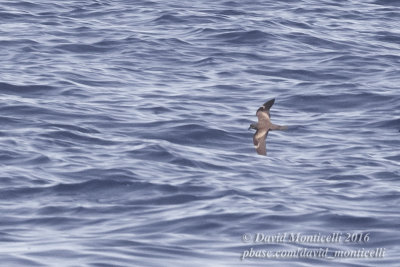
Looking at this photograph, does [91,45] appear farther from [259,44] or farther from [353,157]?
[353,157]

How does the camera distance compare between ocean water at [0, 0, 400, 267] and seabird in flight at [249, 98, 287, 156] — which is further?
seabird in flight at [249, 98, 287, 156]

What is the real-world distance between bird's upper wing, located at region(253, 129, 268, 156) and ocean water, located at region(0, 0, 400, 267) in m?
0.90

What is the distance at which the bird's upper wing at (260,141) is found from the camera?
16.9m

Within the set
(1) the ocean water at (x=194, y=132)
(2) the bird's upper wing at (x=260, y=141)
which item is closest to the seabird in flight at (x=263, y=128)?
(2) the bird's upper wing at (x=260, y=141)

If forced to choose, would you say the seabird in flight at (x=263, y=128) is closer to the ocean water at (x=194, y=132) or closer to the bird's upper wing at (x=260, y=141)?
the bird's upper wing at (x=260, y=141)

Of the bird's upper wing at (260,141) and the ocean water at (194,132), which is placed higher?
the bird's upper wing at (260,141)

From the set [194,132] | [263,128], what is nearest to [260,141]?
[263,128]

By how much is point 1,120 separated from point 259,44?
8.70 m

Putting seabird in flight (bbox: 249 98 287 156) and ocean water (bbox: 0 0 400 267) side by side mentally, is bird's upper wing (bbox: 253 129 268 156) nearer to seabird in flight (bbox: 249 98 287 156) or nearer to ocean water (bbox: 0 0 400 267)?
seabird in flight (bbox: 249 98 287 156)

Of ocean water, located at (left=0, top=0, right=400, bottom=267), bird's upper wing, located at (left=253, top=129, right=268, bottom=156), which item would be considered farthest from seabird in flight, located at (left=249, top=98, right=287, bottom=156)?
ocean water, located at (left=0, top=0, right=400, bottom=267)

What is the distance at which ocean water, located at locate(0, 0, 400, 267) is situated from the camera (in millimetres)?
16234

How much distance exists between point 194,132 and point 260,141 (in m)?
4.60

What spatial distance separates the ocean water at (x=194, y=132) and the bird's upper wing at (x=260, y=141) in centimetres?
90

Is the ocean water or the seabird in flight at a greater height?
the seabird in flight
